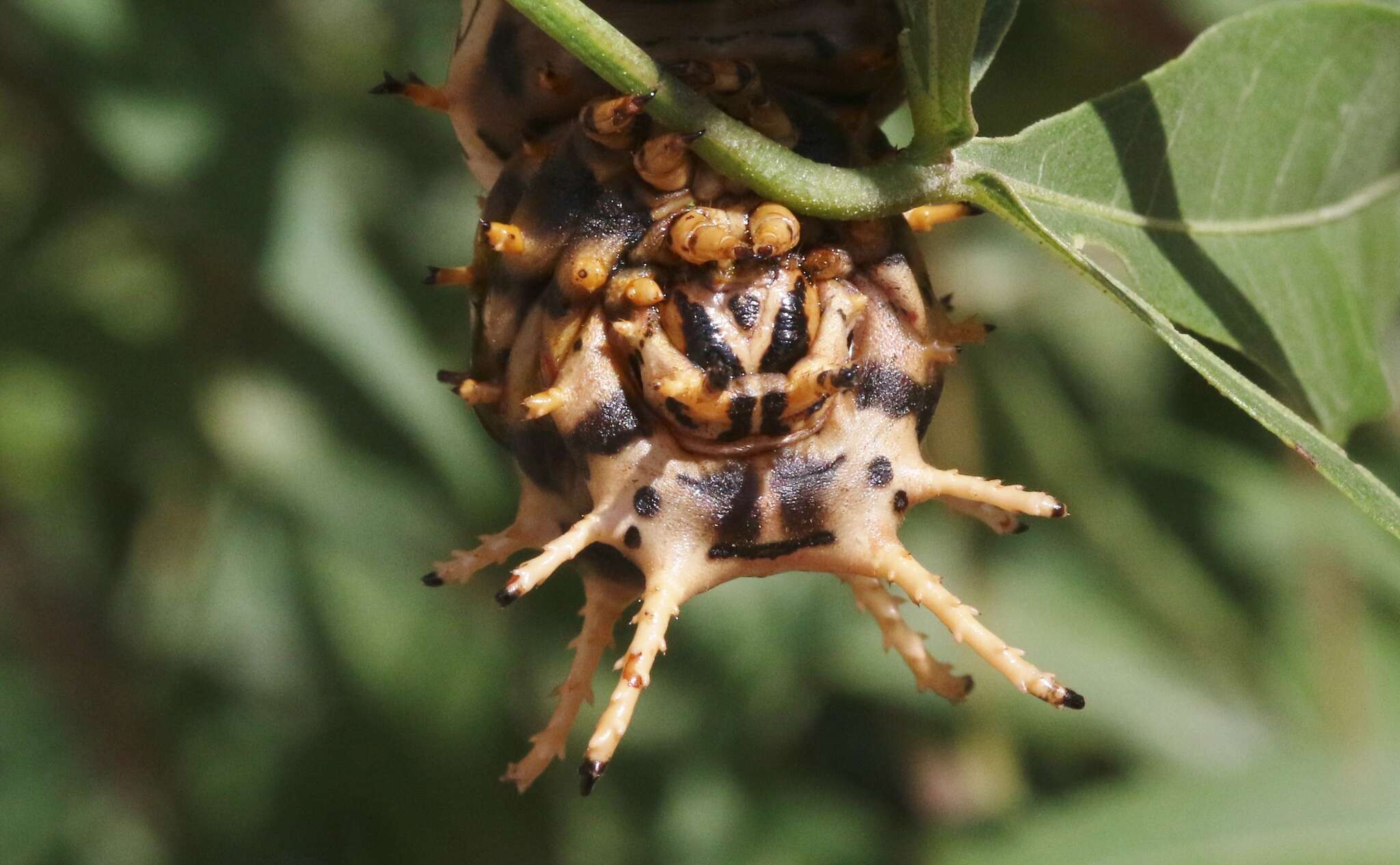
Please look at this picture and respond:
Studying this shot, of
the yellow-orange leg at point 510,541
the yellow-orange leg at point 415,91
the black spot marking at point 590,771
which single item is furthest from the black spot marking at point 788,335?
the yellow-orange leg at point 415,91

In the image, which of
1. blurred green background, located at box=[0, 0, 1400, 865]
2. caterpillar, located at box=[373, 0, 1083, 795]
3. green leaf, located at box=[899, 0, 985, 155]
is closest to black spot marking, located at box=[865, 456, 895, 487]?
caterpillar, located at box=[373, 0, 1083, 795]

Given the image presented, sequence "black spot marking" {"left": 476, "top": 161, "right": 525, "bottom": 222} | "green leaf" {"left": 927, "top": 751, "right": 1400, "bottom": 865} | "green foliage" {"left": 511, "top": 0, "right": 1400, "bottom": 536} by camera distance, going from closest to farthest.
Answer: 1. "green foliage" {"left": 511, "top": 0, "right": 1400, "bottom": 536}
2. "black spot marking" {"left": 476, "top": 161, "right": 525, "bottom": 222}
3. "green leaf" {"left": 927, "top": 751, "right": 1400, "bottom": 865}

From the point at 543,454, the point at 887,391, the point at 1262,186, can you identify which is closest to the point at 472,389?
the point at 543,454

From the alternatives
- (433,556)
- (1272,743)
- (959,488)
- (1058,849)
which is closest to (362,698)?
(433,556)

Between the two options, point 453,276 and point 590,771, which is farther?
point 453,276

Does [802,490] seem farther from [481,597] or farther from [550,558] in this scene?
[481,597]

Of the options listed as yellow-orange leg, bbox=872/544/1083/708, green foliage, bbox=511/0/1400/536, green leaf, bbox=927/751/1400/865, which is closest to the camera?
yellow-orange leg, bbox=872/544/1083/708

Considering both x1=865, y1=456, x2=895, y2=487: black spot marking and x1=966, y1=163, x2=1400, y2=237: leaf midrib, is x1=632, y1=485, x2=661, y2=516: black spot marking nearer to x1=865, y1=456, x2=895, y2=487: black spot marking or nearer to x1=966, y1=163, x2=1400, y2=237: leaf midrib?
x1=865, y1=456, x2=895, y2=487: black spot marking
